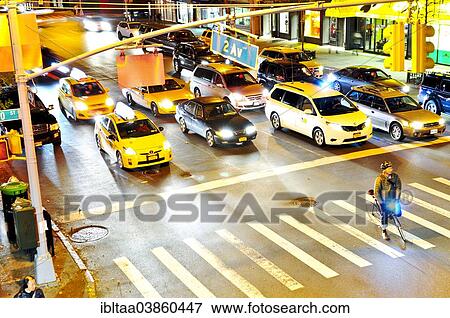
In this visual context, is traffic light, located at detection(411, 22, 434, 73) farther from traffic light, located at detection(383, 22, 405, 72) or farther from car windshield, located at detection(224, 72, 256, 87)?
car windshield, located at detection(224, 72, 256, 87)

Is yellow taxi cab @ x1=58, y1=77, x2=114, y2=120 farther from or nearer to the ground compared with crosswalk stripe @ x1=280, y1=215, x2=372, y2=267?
farther from the ground

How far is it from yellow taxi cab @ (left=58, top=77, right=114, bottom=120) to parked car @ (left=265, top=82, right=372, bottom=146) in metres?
7.23

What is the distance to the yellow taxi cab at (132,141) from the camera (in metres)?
21.0

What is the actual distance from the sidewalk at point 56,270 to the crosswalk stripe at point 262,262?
352 centimetres

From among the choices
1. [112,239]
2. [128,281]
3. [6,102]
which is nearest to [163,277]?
[128,281]

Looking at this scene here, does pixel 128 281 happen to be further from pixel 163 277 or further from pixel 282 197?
pixel 282 197

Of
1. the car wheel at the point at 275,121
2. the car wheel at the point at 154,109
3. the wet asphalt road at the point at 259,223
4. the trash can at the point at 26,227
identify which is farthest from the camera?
the car wheel at the point at 154,109

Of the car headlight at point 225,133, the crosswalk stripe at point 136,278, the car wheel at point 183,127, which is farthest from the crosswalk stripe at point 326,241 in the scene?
the car wheel at point 183,127

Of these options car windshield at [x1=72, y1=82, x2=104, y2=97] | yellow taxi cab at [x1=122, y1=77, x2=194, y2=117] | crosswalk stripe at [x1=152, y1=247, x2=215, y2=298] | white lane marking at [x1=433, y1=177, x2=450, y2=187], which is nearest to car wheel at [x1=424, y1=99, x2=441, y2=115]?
white lane marking at [x1=433, y1=177, x2=450, y2=187]

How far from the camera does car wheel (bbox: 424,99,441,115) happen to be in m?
→ 26.7

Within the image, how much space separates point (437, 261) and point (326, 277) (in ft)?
8.18

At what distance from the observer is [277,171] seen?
2061cm

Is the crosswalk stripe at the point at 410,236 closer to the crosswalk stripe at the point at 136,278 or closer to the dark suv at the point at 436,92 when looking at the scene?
the crosswalk stripe at the point at 136,278

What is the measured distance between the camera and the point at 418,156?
857 inches
